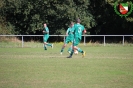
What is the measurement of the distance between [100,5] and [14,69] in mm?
39422

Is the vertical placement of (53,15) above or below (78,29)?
above

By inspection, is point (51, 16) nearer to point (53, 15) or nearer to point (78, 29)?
point (53, 15)

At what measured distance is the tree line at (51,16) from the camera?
49469 mm

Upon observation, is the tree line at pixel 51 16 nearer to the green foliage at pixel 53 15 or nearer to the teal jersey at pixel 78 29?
the green foliage at pixel 53 15

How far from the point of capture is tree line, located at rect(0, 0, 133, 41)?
49.5 metres

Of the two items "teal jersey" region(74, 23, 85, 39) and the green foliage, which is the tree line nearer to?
the green foliage

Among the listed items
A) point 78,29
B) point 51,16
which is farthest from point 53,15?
point 78,29

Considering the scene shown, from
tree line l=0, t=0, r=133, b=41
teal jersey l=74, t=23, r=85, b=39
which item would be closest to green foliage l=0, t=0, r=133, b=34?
tree line l=0, t=0, r=133, b=41

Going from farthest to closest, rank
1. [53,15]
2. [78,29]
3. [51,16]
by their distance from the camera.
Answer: [51,16] < [53,15] < [78,29]

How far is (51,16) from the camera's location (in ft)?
167

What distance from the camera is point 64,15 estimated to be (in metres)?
49.6

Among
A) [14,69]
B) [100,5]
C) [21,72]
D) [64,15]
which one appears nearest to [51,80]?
[21,72]

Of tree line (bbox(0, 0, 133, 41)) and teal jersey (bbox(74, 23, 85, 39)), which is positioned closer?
teal jersey (bbox(74, 23, 85, 39))

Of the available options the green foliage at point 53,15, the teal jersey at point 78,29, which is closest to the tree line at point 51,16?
the green foliage at point 53,15
